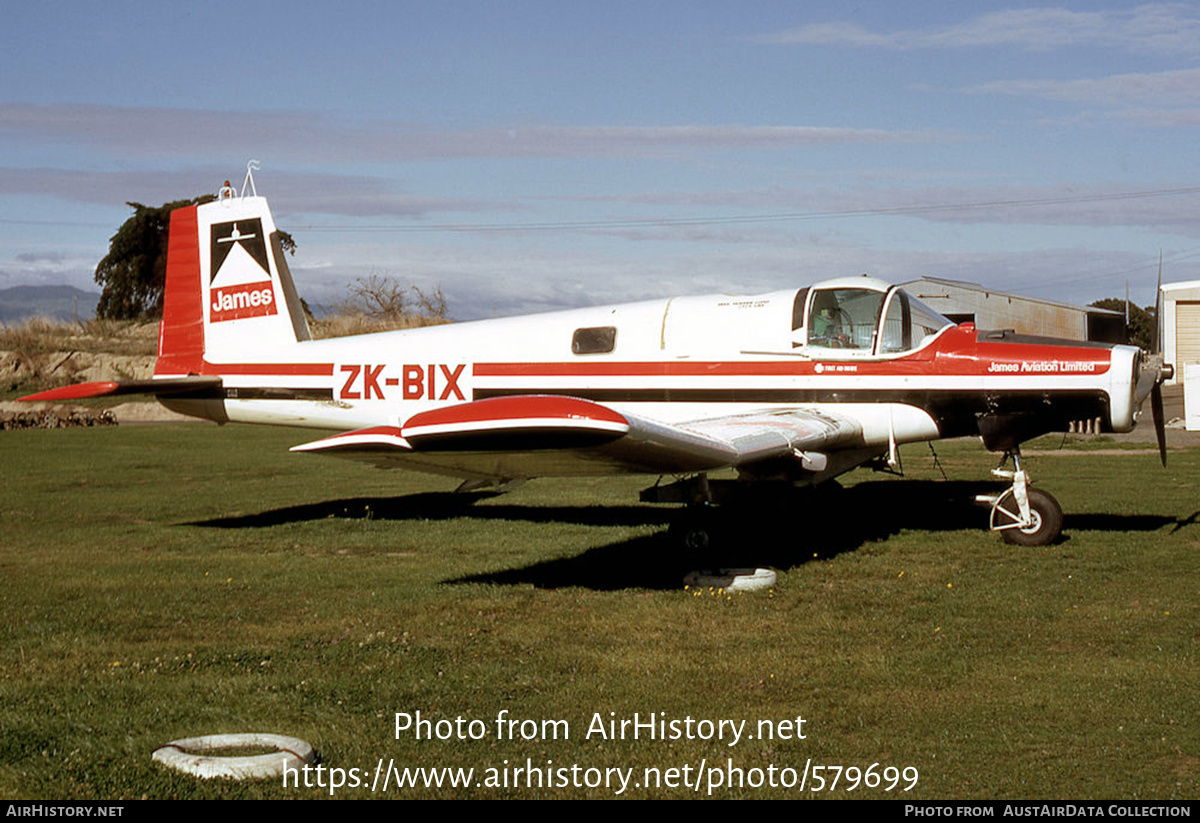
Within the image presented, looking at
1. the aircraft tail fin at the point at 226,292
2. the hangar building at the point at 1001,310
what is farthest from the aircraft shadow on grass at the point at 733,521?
the hangar building at the point at 1001,310

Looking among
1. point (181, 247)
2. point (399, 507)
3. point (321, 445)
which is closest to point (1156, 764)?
point (321, 445)

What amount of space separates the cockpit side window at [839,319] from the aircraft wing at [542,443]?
5.84 feet

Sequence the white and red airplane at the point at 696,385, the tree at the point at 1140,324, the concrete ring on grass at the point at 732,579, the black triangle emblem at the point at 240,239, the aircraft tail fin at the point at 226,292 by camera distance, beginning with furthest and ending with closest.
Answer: the tree at the point at 1140,324, the black triangle emblem at the point at 240,239, the aircraft tail fin at the point at 226,292, the concrete ring on grass at the point at 732,579, the white and red airplane at the point at 696,385

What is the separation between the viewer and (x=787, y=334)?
33.9ft

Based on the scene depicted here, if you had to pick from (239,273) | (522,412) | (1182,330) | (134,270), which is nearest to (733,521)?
(522,412)

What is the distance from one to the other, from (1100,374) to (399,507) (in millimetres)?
8413

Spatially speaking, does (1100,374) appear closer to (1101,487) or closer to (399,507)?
(1101,487)

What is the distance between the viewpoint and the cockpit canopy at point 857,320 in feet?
33.3

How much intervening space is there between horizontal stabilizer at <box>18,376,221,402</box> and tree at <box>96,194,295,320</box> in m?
41.5

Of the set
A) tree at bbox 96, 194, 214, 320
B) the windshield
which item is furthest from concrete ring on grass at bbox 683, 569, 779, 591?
tree at bbox 96, 194, 214, 320

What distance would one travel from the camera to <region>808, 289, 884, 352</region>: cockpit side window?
1024 centimetres

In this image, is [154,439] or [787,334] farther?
[154,439]

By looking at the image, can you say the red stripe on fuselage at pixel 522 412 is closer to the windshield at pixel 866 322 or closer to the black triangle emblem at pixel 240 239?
the windshield at pixel 866 322

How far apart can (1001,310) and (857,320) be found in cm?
3097
